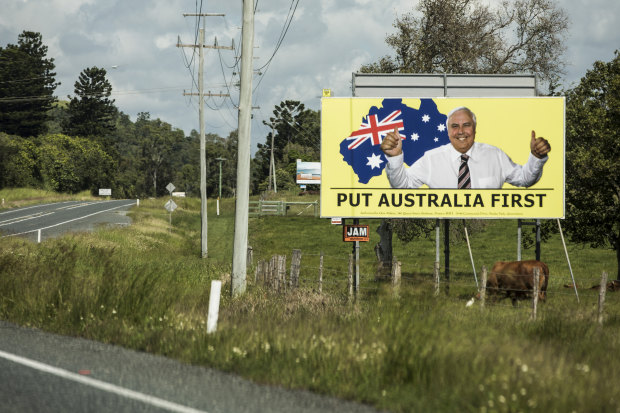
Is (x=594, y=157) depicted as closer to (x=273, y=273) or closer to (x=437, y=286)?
(x=437, y=286)

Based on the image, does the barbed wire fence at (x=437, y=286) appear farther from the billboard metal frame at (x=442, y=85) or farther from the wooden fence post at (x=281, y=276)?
the billboard metal frame at (x=442, y=85)

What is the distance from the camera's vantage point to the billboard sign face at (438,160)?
19703mm

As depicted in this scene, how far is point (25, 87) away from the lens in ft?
340

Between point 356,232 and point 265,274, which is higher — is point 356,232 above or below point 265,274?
above

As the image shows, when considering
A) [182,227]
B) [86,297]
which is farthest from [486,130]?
[182,227]

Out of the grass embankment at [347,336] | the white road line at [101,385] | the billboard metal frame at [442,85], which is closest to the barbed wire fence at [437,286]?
the grass embankment at [347,336]

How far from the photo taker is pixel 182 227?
188 feet

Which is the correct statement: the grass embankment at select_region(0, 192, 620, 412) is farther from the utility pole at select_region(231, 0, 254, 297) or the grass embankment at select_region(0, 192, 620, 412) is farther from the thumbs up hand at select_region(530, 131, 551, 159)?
the thumbs up hand at select_region(530, 131, 551, 159)

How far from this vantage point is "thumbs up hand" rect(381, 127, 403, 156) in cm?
1973

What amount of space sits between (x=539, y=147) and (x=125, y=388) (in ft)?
51.9

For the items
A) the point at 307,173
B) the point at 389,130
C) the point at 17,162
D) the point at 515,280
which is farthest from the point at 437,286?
the point at 307,173

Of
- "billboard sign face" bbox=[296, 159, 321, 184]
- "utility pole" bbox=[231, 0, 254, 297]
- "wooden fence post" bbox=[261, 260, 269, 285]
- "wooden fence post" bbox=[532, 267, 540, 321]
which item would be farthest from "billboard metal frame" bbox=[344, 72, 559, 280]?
"billboard sign face" bbox=[296, 159, 321, 184]

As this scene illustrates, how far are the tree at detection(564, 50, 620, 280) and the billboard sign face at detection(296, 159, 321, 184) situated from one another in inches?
3219

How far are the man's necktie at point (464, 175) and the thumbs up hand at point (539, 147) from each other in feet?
6.65
